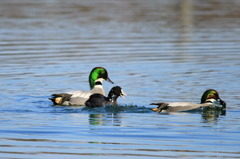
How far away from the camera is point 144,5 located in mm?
41188

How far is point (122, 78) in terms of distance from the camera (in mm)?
17969

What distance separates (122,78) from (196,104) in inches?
168

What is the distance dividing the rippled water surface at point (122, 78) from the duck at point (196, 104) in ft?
0.52

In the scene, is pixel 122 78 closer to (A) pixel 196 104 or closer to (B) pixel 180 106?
(A) pixel 196 104

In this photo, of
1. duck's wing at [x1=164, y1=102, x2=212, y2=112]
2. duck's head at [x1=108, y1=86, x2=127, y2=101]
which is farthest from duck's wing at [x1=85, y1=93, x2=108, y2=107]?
duck's wing at [x1=164, y1=102, x2=212, y2=112]

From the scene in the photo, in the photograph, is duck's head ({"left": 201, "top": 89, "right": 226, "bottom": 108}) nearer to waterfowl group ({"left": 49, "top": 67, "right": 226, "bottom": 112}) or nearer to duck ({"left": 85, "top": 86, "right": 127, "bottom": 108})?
waterfowl group ({"left": 49, "top": 67, "right": 226, "bottom": 112})

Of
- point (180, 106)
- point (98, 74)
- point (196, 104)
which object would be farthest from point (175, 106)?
point (98, 74)

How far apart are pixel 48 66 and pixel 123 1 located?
84.0 ft

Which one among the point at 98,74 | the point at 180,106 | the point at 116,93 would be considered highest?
the point at 98,74

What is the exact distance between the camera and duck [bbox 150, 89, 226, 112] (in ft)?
45.2

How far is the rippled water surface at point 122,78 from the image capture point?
11.0 m

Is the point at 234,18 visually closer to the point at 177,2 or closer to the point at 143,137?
the point at 177,2

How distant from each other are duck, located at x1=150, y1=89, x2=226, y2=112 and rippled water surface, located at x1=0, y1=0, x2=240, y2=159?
0.16 m

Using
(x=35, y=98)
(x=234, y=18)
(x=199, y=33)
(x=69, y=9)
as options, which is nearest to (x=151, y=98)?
(x=35, y=98)
